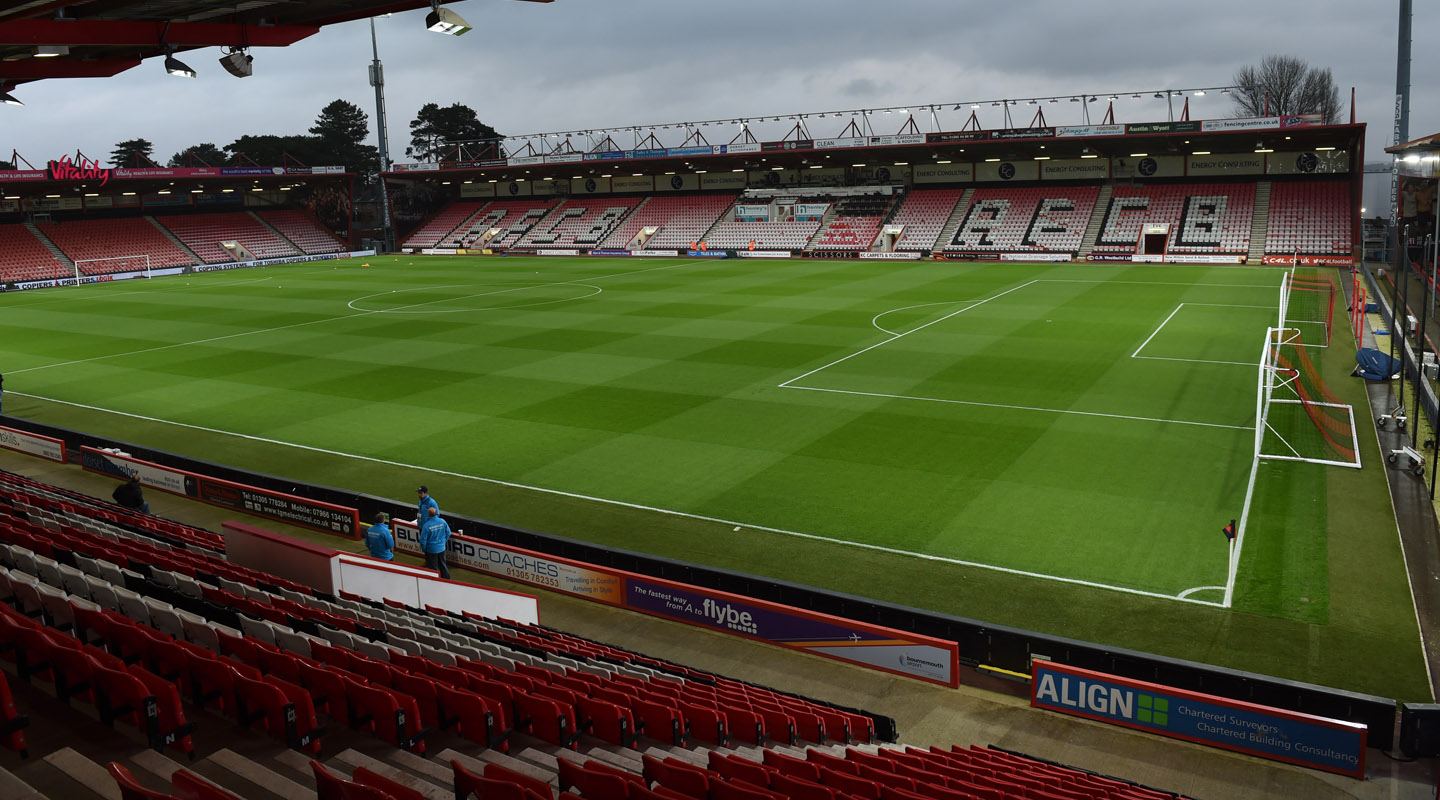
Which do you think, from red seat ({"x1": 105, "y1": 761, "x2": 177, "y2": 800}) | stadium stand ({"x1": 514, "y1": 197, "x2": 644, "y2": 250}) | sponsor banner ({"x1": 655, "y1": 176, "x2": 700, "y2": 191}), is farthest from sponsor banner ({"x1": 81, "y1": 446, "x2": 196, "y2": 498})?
sponsor banner ({"x1": 655, "y1": 176, "x2": 700, "y2": 191})

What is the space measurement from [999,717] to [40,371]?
37092 millimetres

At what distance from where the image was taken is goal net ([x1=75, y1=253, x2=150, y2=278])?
73.8 metres

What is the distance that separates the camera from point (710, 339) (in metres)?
37.0

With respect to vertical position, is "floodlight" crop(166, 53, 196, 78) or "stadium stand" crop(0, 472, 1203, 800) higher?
"floodlight" crop(166, 53, 196, 78)

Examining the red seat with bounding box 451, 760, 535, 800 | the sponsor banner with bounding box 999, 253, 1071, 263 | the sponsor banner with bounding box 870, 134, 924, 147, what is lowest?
the red seat with bounding box 451, 760, 535, 800

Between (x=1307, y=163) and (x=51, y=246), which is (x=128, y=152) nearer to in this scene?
(x=51, y=246)

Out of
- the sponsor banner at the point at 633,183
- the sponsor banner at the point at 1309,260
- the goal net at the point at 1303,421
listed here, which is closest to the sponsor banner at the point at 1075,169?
the sponsor banner at the point at 1309,260

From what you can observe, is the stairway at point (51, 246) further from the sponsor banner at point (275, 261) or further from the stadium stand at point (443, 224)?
the stadium stand at point (443, 224)

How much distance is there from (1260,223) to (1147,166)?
11.0 m

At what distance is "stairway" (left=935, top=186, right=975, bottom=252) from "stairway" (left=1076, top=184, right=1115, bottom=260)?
9.26 m

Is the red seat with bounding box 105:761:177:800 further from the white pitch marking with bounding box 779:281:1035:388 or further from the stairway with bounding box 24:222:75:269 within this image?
the stairway with bounding box 24:222:75:269

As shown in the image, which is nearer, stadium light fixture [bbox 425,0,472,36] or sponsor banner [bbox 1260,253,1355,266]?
stadium light fixture [bbox 425,0,472,36]

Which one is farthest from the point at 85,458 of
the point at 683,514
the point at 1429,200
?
the point at 1429,200

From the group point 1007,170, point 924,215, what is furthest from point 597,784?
point 1007,170
